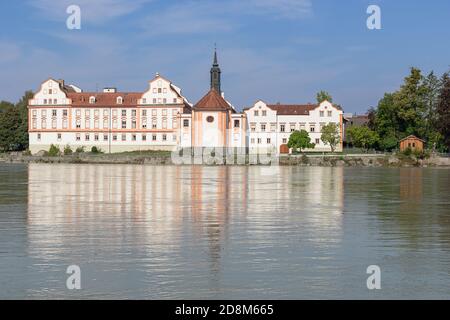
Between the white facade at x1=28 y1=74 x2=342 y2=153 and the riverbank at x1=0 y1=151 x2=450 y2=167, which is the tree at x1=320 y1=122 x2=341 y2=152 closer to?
the white facade at x1=28 y1=74 x2=342 y2=153

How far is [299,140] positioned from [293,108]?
11783 mm

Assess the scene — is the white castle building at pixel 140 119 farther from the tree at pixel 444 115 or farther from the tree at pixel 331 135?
the tree at pixel 444 115

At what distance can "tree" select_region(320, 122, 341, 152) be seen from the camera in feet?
327

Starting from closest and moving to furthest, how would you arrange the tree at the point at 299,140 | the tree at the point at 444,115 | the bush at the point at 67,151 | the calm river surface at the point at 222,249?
the calm river surface at the point at 222,249
the tree at the point at 444,115
the tree at the point at 299,140
the bush at the point at 67,151

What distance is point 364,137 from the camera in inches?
3932

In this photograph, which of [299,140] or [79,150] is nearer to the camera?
[299,140]

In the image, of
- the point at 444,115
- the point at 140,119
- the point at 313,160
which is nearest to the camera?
the point at 444,115

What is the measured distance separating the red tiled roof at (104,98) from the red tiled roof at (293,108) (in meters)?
22.3

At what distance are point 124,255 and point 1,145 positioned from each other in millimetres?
104047

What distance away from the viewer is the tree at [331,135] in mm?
99812

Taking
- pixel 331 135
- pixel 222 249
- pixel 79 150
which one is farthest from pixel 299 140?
pixel 222 249
